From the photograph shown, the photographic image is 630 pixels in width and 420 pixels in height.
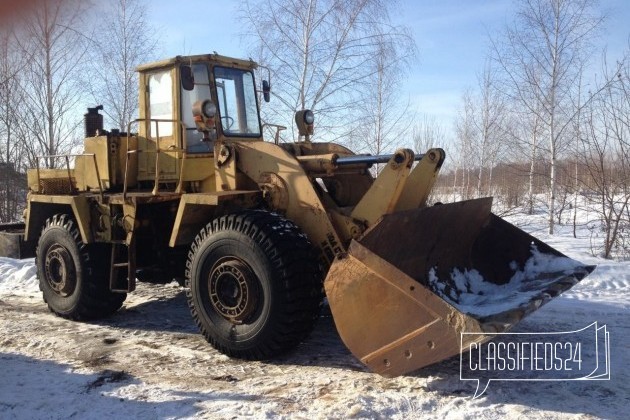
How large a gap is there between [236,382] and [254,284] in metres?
0.82

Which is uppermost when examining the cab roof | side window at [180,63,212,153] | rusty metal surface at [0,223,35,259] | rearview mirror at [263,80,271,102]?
the cab roof

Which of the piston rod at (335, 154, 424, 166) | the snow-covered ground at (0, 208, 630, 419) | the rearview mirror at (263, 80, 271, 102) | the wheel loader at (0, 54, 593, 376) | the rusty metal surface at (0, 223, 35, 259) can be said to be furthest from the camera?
the rusty metal surface at (0, 223, 35, 259)

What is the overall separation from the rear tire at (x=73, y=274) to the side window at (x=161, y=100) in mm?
1539

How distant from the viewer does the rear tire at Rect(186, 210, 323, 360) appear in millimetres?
4664

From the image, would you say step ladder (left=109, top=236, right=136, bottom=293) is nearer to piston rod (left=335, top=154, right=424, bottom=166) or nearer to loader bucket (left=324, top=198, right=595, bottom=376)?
piston rod (left=335, top=154, right=424, bottom=166)

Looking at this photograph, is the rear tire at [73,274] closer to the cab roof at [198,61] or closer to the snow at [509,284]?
the cab roof at [198,61]

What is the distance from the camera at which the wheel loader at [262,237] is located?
411 centimetres

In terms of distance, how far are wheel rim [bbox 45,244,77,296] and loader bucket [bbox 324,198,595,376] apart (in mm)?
3779

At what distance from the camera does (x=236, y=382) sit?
4500mm

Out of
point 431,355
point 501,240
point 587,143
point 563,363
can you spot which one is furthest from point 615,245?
point 431,355

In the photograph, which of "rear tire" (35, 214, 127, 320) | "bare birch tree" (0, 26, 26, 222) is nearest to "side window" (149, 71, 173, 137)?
"rear tire" (35, 214, 127, 320)

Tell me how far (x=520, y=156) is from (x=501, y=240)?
58.0ft

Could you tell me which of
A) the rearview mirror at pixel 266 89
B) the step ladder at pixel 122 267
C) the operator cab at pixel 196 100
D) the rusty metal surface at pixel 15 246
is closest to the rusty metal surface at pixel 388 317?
the operator cab at pixel 196 100

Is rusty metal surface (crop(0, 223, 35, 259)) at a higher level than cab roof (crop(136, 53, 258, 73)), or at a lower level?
lower
